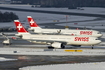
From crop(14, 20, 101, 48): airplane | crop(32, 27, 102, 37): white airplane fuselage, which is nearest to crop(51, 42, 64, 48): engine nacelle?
crop(14, 20, 101, 48): airplane

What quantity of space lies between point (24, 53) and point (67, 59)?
36.4 ft

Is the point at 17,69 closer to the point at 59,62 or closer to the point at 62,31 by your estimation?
the point at 59,62

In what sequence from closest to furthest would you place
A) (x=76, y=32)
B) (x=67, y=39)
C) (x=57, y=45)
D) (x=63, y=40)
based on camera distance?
1. (x=57, y=45)
2. (x=67, y=39)
3. (x=63, y=40)
4. (x=76, y=32)

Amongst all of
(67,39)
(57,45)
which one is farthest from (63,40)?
(57,45)

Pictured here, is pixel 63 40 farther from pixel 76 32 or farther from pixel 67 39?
pixel 76 32

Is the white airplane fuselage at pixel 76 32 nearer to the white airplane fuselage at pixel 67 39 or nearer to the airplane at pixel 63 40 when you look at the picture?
the airplane at pixel 63 40

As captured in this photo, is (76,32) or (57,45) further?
(76,32)

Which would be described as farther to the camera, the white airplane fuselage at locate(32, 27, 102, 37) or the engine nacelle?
the white airplane fuselage at locate(32, 27, 102, 37)

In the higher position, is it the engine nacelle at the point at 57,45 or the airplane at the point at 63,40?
the airplane at the point at 63,40

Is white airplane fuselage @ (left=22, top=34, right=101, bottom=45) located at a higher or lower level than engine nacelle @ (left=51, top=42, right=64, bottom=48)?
higher

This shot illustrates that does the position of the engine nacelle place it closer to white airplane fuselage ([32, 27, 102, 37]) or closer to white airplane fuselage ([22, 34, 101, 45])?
white airplane fuselage ([22, 34, 101, 45])

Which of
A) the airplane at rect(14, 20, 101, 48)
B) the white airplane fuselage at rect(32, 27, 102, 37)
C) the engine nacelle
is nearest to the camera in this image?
the engine nacelle

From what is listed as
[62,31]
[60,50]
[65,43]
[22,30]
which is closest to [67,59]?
[60,50]

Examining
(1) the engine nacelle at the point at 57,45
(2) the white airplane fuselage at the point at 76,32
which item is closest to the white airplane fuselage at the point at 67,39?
(1) the engine nacelle at the point at 57,45
